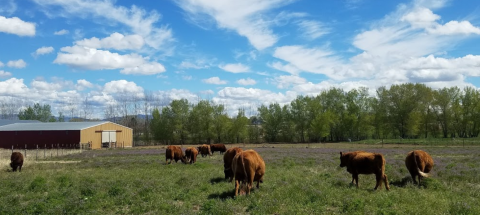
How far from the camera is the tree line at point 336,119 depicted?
79875mm

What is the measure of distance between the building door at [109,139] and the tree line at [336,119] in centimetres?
2225

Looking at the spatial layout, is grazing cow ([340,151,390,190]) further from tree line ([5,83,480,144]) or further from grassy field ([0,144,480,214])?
tree line ([5,83,480,144])

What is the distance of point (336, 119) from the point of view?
9044 cm

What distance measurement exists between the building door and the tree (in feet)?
336

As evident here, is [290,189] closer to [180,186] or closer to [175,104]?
[180,186]

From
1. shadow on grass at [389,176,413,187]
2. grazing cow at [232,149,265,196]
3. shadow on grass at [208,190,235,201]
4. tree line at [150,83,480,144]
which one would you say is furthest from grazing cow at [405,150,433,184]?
tree line at [150,83,480,144]

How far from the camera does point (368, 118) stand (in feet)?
288

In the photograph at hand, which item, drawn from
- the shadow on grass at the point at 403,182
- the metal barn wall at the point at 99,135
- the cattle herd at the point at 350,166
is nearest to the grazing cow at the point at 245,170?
the cattle herd at the point at 350,166

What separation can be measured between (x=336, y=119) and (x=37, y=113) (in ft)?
440

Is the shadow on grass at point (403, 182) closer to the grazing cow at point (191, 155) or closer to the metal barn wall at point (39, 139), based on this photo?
the grazing cow at point (191, 155)

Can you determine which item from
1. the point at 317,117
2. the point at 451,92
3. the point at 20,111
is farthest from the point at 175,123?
the point at 20,111

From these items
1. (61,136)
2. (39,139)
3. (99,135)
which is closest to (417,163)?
(61,136)

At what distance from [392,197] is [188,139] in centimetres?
8363

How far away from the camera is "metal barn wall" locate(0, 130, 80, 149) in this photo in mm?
60375
